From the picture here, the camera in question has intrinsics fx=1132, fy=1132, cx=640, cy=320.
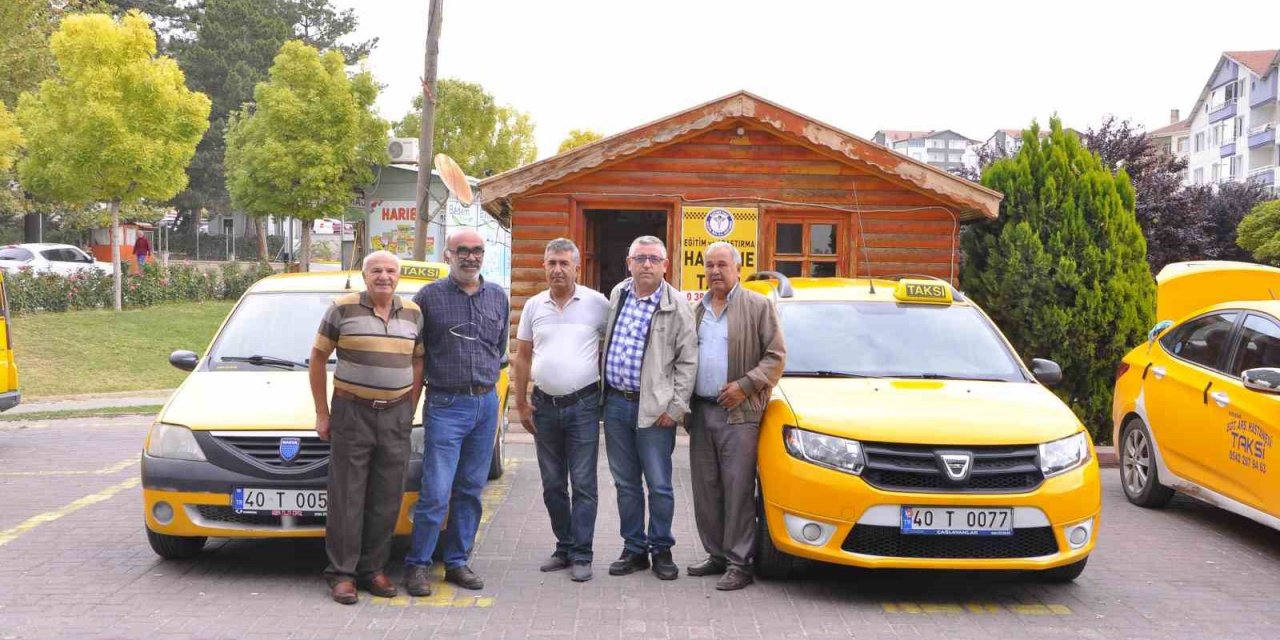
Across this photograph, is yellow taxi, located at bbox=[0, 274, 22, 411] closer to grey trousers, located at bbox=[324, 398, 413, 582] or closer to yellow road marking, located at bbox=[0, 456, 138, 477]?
yellow road marking, located at bbox=[0, 456, 138, 477]

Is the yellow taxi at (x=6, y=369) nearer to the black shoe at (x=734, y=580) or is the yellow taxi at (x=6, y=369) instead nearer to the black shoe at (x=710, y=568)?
the black shoe at (x=710, y=568)

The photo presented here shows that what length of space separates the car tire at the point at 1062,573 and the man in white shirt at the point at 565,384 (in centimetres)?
255

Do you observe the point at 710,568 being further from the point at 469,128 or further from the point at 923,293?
the point at 469,128

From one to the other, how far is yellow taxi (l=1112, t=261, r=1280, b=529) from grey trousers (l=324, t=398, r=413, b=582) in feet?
A: 16.8

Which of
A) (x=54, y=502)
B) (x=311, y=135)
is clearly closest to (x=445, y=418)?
(x=54, y=502)

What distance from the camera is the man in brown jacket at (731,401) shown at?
607 cm

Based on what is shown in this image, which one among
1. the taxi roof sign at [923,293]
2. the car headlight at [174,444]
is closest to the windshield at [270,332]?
the car headlight at [174,444]

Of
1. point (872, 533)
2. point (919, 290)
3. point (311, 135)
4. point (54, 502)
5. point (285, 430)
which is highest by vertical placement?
point (311, 135)

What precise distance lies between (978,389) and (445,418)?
9.71ft

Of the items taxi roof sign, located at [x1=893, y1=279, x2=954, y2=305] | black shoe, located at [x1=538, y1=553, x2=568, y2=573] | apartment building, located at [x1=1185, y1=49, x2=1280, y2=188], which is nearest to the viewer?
black shoe, located at [x1=538, y1=553, x2=568, y2=573]

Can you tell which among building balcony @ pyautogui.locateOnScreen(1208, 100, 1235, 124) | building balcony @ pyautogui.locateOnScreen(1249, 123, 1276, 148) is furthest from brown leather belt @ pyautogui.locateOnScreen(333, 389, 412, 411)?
building balcony @ pyautogui.locateOnScreen(1208, 100, 1235, 124)

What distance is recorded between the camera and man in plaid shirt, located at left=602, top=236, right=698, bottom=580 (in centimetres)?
606

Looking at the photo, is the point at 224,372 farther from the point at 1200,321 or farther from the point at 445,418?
the point at 1200,321

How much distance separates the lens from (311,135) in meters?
33.5
